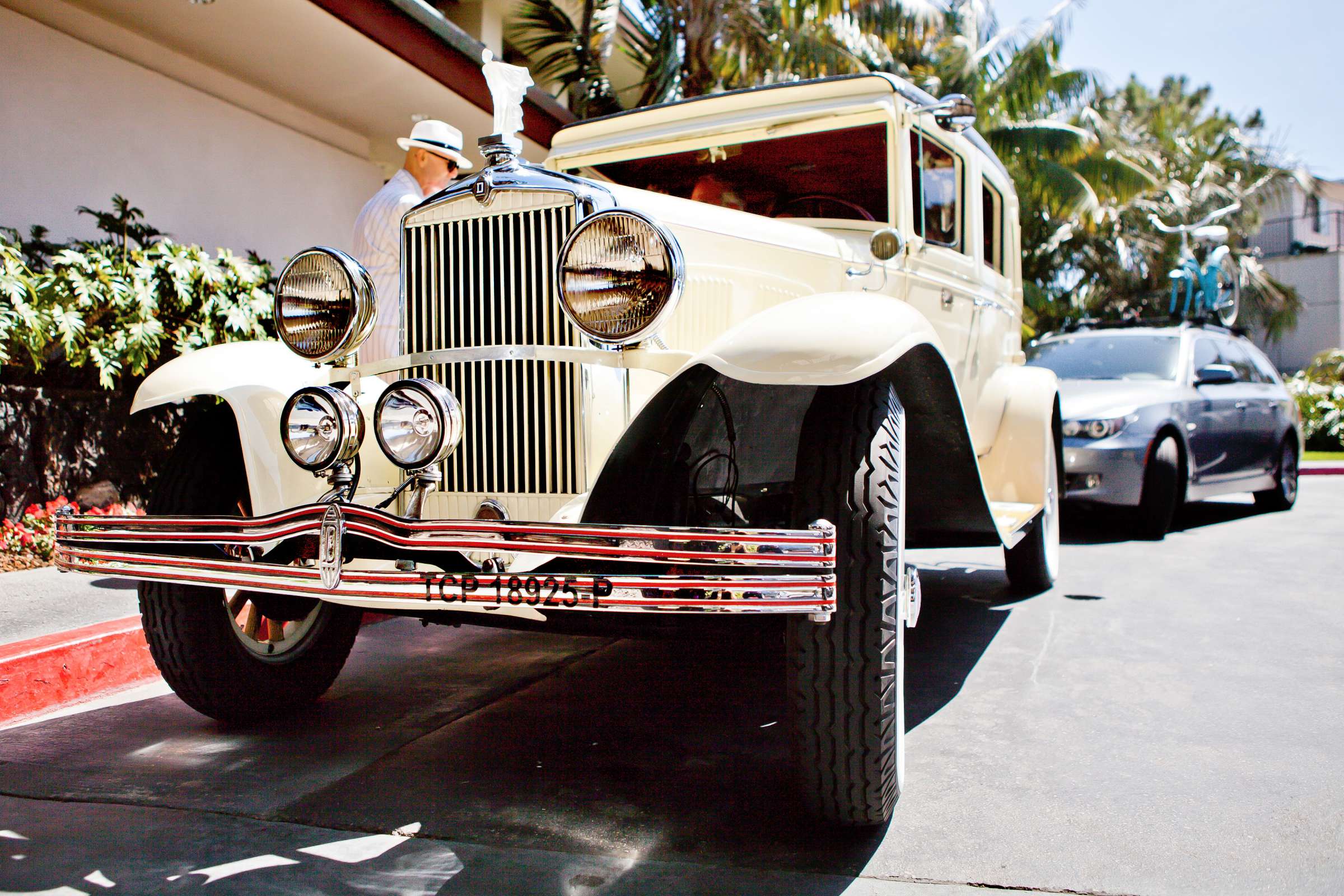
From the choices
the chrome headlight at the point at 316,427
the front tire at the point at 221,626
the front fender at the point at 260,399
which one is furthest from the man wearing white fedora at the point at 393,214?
the chrome headlight at the point at 316,427

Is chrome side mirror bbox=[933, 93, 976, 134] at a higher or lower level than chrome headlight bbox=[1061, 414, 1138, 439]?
higher

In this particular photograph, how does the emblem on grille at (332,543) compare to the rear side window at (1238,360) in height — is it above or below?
below

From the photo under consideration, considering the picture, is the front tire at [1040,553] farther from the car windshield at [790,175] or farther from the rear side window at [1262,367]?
the rear side window at [1262,367]

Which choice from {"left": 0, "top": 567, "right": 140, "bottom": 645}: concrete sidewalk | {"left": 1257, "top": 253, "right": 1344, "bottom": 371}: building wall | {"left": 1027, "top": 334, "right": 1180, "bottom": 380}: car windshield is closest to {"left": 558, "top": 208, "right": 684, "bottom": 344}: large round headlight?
{"left": 0, "top": 567, "right": 140, "bottom": 645}: concrete sidewalk

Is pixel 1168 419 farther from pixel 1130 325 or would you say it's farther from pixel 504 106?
pixel 504 106

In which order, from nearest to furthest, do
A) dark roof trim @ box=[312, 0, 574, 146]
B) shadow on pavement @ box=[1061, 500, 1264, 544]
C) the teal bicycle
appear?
1. dark roof trim @ box=[312, 0, 574, 146]
2. shadow on pavement @ box=[1061, 500, 1264, 544]
3. the teal bicycle

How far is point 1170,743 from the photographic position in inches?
111

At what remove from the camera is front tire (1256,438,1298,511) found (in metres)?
8.45

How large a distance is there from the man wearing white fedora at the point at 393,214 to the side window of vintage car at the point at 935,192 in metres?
1.61

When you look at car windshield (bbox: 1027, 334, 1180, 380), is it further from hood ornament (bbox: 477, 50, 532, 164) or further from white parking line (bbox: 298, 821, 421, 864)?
white parking line (bbox: 298, 821, 421, 864)

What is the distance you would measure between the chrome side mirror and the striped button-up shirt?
1803 mm

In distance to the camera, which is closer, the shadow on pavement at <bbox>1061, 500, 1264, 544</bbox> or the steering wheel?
the steering wheel

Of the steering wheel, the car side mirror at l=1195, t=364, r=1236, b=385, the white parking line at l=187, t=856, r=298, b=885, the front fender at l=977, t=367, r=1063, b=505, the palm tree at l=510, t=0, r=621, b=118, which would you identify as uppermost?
the palm tree at l=510, t=0, r=621, b=118

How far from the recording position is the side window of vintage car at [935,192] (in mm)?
3695
